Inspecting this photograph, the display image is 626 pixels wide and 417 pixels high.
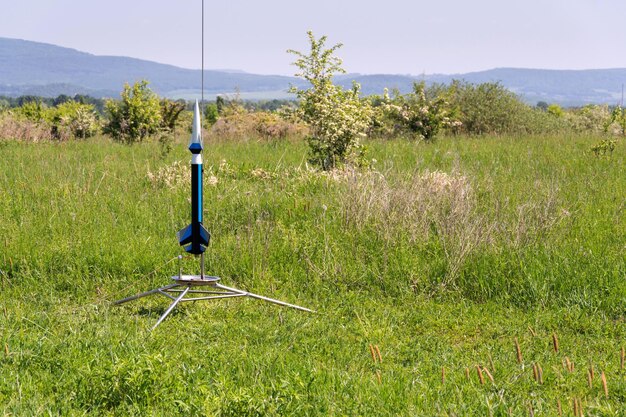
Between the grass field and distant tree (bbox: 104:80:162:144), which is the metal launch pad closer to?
the grass field

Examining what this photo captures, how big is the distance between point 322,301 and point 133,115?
48.1ft

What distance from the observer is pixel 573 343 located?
519 cm

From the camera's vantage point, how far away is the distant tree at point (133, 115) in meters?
19.4

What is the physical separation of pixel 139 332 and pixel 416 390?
6.76 ft

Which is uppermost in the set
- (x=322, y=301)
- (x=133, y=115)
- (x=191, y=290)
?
(x=133, y=115)

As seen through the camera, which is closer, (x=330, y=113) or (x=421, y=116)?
(x=330, y=113)

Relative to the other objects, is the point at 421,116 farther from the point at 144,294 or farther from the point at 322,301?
the point at 144,294

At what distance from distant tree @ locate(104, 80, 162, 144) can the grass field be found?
30.4ft

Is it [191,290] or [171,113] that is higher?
[171,113]

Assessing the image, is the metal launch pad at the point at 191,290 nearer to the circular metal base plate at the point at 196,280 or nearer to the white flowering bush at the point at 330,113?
the circular metal base plate at the point at 196,280

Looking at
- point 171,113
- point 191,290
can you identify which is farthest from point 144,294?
point 171,113

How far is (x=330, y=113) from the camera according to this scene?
1132 centimetres

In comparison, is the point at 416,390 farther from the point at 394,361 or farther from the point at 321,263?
the point at 321,263

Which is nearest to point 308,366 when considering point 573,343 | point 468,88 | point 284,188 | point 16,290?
point 573,343
